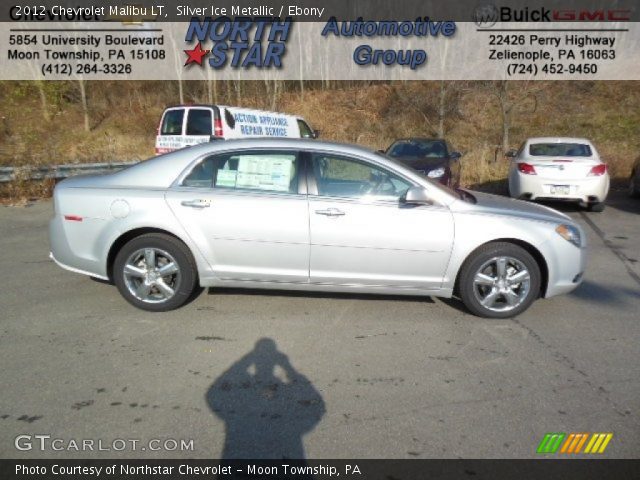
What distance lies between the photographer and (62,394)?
280 cm

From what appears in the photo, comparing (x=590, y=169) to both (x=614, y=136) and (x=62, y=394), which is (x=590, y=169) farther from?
(x=614, y=136)

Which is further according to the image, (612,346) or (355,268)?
(355,268)

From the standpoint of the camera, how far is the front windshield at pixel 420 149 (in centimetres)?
1014

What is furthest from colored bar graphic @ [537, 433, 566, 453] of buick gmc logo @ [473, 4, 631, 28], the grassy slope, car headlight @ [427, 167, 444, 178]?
buick gmc logo @ [473, 4, 631, 28]

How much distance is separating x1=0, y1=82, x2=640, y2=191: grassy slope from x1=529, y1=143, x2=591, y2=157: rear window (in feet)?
12.8

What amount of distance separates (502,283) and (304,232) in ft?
6.18

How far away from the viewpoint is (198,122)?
1109cm

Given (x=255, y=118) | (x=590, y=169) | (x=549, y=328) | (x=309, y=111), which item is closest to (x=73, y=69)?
(x=309, y=111)

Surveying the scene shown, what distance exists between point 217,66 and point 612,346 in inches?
1192

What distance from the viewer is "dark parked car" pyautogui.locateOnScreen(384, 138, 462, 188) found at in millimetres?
8852

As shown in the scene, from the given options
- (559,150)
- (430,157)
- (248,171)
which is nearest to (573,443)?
(248,171)

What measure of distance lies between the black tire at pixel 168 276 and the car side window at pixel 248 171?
1.92 ft

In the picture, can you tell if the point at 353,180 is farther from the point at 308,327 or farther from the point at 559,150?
the point at 559,150

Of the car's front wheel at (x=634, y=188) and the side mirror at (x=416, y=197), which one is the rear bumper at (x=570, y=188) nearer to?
the car's front wheel at (x=634, y=188)
